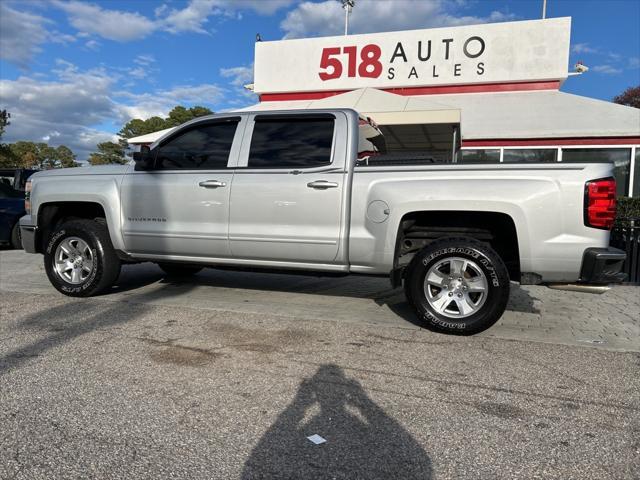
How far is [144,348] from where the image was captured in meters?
3.94

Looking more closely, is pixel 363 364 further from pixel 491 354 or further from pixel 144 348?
pixel 144 348

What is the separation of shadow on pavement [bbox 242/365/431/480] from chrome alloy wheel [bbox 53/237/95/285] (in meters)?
3.67

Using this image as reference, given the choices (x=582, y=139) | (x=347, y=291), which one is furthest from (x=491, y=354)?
(x=582, y=139)

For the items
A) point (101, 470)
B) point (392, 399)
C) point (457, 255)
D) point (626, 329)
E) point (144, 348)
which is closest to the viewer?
point (101, 470)

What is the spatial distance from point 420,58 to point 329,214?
15213 millimetres

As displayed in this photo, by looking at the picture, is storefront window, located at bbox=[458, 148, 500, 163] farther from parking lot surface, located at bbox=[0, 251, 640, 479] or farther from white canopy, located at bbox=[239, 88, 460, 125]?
parking lot surface, located at bbox=[0, 251, 640, 479]

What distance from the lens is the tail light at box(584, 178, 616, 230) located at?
389 centimetres

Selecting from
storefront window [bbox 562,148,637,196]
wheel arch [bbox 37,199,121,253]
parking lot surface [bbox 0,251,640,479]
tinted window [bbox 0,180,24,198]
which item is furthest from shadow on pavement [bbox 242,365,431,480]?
storefront window [bbox 562,148,637,196]

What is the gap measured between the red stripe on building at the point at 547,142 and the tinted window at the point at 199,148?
11617 millimetres

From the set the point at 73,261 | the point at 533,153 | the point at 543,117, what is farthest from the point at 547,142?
the point at 73,261

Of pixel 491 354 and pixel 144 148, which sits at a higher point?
pixel 144 148

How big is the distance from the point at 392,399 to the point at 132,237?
3.58 m

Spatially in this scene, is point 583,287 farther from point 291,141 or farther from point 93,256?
point 93,256

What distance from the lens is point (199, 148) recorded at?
5301 millimetres
